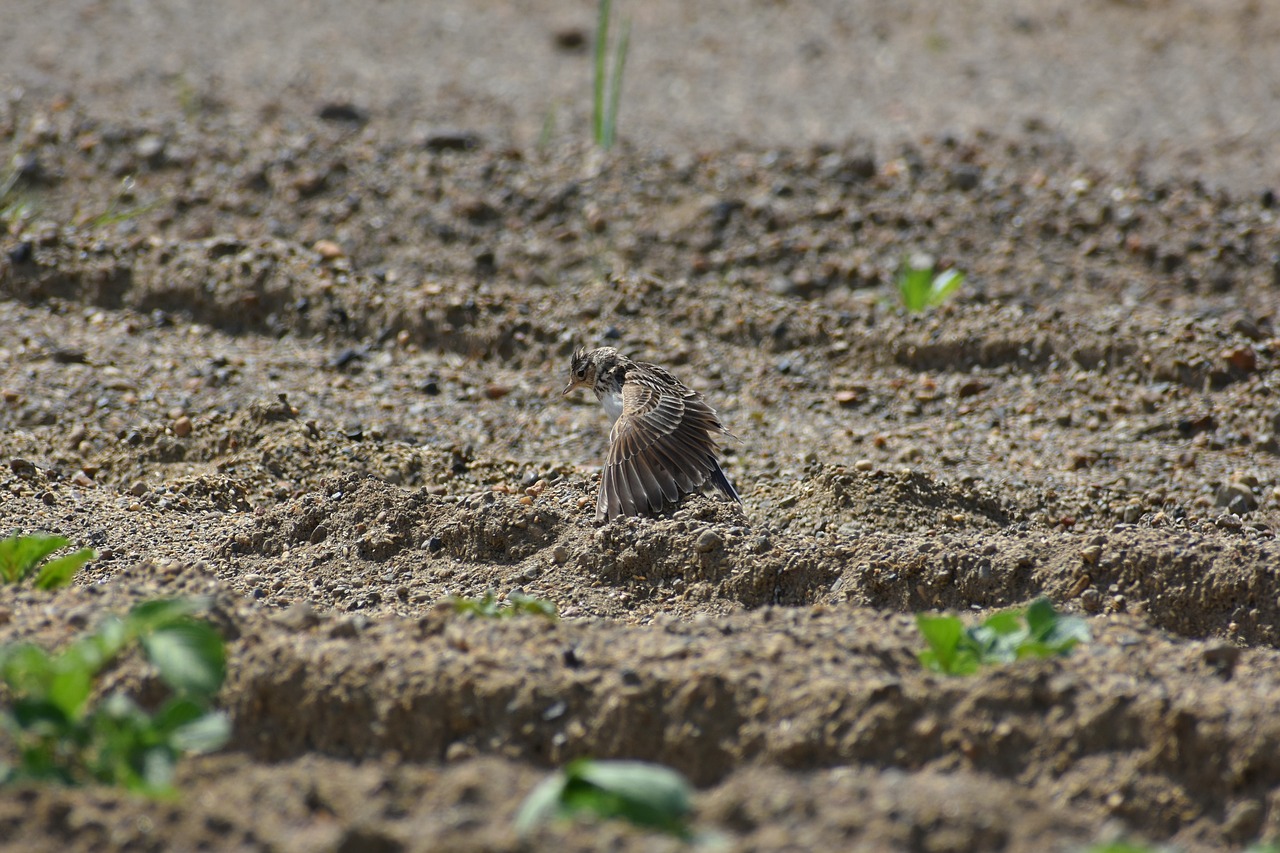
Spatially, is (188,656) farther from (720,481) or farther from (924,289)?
(924,289)

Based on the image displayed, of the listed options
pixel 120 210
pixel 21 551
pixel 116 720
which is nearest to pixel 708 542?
pixel 21 551

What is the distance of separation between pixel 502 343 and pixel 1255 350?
382 centimetres

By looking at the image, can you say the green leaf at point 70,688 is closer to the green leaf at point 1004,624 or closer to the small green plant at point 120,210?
the green leaf at point 1004,624

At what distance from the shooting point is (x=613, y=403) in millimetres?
5793

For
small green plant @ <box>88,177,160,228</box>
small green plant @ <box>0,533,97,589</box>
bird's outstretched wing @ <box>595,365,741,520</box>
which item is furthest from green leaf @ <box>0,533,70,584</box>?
small green plant @ <box>88,177,160,228</box>

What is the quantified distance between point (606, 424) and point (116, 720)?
387 cm

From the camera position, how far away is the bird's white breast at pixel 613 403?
5738mm

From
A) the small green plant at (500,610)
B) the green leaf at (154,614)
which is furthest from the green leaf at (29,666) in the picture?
the small green plant at (500,610)

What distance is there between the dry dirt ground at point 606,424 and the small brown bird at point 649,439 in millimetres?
146

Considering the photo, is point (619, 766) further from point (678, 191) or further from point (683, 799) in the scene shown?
point (678, 191)

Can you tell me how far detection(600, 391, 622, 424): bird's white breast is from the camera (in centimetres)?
Result: 574

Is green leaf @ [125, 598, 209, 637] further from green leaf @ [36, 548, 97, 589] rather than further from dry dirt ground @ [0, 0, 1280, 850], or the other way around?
green leaf @ [36, 548, 97, 589]

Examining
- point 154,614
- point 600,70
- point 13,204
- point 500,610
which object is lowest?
point 500,610

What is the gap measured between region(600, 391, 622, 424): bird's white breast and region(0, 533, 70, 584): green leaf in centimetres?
256
